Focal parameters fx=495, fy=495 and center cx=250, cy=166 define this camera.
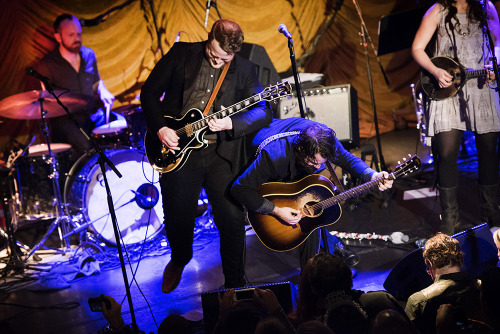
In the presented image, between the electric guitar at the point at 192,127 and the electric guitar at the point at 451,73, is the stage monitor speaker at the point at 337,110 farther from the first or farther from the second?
the electric guitar at the point at 192,127

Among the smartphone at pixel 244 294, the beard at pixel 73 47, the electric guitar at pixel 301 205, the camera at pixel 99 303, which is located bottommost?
the smartphone at pixel 244 294

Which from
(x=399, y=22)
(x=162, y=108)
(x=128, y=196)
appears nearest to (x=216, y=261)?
(x=128, y=196)

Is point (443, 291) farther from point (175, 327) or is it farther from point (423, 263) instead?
point (175, 327)

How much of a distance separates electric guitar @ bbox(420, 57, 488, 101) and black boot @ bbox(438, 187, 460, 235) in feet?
3.19

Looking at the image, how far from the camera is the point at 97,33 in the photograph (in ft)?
27.1

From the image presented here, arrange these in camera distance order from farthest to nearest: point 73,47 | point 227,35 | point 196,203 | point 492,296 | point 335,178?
→ point 73,47 → point 335,178 → point 196,203 → point 227,35 → point 492,296

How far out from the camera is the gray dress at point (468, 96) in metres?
4.97

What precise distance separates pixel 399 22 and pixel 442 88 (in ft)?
6.80

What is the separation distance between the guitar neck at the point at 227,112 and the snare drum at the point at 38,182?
3.04m

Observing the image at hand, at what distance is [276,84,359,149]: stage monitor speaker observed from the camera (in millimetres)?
6578

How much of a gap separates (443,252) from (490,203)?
2.38m

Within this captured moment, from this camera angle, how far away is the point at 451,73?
4.95 meters

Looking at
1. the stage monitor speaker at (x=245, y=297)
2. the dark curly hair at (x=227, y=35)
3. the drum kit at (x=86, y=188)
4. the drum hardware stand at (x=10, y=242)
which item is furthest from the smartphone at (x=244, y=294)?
the drum hardware stand at (x=10, y=242)

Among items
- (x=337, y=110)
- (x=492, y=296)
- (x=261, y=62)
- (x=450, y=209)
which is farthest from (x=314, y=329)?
(x=261, y=62)
